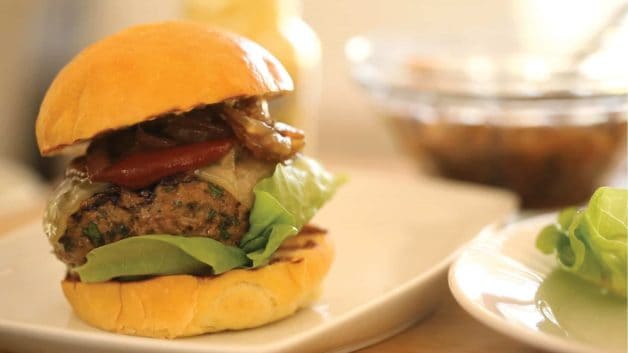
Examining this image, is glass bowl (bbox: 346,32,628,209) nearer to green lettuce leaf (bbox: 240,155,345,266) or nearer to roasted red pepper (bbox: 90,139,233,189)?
green lettuce leaf (bbox: 240,155,345,266)

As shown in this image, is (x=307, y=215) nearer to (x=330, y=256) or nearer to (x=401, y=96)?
(x=330, y=256)

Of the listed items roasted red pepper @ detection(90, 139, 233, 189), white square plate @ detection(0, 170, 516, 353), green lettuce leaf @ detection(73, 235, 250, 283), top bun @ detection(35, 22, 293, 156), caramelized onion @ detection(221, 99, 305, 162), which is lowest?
white square plate @ detection(0, 170, 516, 353)

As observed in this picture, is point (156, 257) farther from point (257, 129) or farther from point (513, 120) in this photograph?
point (513, 120)

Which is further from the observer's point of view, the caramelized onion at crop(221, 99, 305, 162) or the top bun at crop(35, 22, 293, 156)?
the caramelized onion at crop(221, 99, 305, 162)

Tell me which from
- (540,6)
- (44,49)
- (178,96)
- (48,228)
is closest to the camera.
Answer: (178,96)

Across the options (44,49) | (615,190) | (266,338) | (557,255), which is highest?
(615,190)

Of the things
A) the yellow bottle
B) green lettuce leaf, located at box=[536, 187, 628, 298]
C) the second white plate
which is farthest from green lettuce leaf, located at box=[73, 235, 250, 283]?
the yellow bottle

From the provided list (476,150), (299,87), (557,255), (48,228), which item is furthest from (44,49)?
(557,255)

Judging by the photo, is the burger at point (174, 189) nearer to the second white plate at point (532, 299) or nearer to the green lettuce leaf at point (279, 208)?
the green lettuce leaf at point (279, 208)
